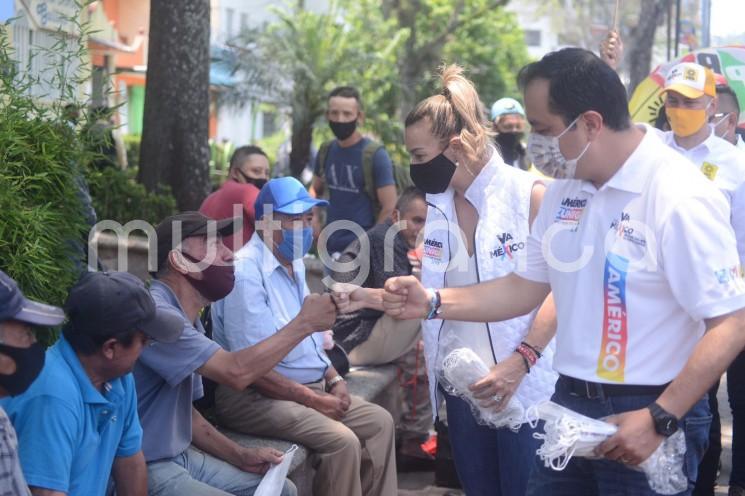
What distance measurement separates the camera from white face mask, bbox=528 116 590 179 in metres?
3.11

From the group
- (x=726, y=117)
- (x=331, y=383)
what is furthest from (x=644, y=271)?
(x=726, y=117)

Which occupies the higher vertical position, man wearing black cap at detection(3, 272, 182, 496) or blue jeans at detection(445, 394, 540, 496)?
man wearing black cap at detection(3, 272, 182, 496)

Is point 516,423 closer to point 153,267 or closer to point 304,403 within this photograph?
point 304,403

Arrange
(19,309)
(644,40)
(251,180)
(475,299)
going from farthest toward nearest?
(644,40), (251,180), (475,299), (19,309)

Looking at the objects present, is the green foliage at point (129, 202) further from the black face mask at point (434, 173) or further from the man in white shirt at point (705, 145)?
the black face mask at point (434, 173)

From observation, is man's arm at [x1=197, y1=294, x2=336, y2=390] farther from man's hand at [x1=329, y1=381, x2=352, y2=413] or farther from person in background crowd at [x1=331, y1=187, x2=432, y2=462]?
person in background crowd at [x1=331, y1=187, x2=432, y2=462]

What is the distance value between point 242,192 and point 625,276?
14.1ft

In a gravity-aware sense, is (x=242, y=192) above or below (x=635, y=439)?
below

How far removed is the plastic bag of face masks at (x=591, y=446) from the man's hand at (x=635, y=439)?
3 cm

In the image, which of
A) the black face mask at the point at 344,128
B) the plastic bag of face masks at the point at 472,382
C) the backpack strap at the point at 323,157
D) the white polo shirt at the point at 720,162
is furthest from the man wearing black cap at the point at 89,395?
the backpack strap at the point at 323,157

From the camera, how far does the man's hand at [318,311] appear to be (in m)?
4.30

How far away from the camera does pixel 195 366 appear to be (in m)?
4.15

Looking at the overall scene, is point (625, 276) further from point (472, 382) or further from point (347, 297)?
point (347, 297)

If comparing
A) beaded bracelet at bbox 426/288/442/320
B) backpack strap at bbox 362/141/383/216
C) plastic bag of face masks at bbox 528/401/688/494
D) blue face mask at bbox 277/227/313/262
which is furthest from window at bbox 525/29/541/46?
plastic bag of face masks at bbox 528/401/688/494
